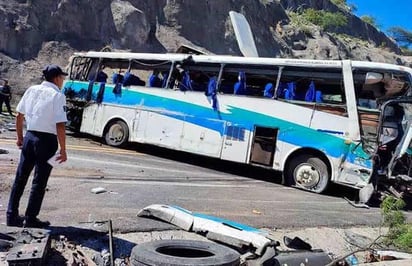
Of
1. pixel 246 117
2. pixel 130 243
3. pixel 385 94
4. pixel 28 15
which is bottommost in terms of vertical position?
pixel 130 243

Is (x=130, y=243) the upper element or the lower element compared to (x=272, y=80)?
lower

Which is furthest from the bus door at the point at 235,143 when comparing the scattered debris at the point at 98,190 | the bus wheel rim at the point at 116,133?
the scattered debris at the point at 98,190

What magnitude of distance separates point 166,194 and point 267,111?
4348 millimetres

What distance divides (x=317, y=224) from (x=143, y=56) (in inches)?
349

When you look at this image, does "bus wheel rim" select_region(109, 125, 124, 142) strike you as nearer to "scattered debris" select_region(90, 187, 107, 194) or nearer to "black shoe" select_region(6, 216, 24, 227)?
"scattered debris" select_region(90, 187, 107, 194)

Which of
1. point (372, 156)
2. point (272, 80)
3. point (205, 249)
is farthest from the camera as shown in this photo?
point (272, 80)

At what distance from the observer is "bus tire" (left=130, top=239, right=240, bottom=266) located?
5.07 metres

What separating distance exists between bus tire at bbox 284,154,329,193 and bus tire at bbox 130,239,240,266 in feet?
20.3

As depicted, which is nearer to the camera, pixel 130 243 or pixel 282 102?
pixel 130 243

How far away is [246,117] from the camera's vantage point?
42.0ft

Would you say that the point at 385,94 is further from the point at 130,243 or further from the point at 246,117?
the point at 130,243

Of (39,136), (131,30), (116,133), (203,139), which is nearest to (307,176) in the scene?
(203,139)

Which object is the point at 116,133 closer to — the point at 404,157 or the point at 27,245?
the point at 404,157

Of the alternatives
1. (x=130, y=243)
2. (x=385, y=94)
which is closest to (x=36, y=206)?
(x=130, y=243)
